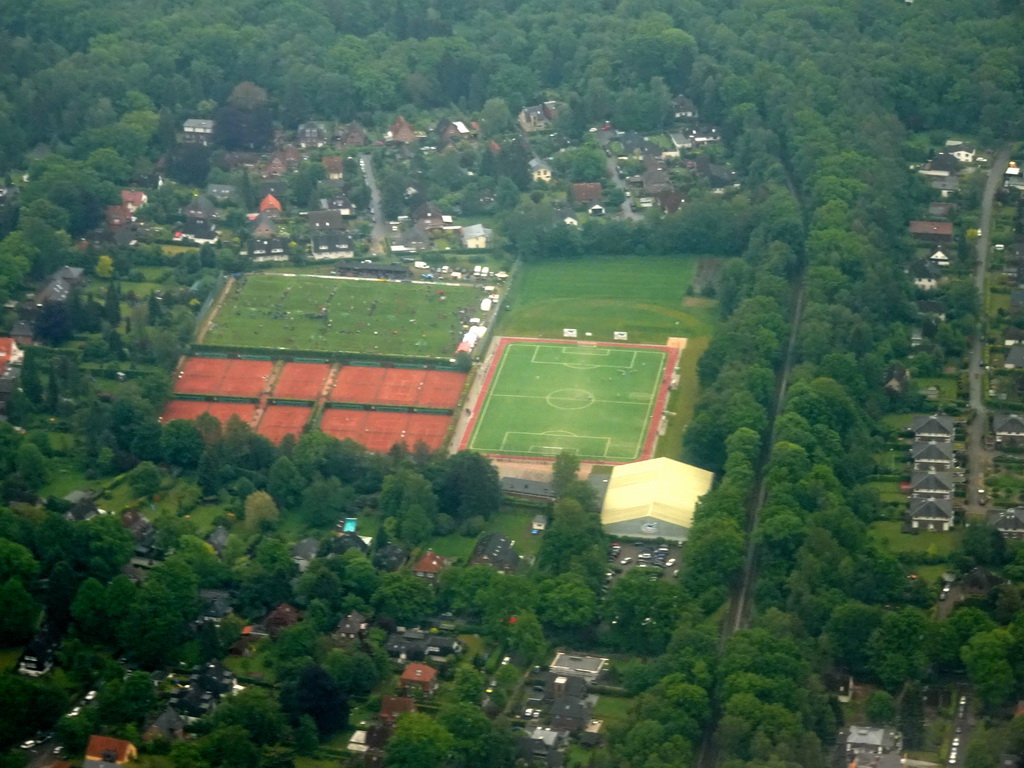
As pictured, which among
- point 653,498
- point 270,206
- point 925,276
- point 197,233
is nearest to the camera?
point 653,498

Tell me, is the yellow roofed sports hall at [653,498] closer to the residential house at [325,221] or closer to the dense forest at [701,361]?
the dense forest at [701,361]

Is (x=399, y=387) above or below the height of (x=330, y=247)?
below

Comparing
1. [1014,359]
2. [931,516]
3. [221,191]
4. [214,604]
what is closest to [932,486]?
[931,516]

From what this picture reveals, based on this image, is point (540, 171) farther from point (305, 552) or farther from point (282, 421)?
point (305, 552)

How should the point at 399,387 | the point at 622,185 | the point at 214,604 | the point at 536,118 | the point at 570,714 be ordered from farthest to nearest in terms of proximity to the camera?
1. the point at 536,118
2. the point at 622,185
3. the point at 399,387
4. the point at 214,604
5. the point at 570,714

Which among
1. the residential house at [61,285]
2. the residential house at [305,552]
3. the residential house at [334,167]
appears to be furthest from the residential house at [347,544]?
the residential house at [334,167]

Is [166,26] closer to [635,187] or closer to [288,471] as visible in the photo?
[635,187]

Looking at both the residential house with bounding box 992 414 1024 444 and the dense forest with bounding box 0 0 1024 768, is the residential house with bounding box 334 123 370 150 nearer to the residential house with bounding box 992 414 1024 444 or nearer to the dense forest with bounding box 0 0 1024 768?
the dense forest with bounding box 0 0 1024 768
